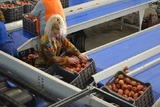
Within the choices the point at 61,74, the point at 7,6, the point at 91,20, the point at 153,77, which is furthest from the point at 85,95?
the point at 7,6

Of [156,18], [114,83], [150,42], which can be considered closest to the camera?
[114,83]

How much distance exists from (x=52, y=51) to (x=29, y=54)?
1659 mm

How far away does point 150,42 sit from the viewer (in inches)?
159

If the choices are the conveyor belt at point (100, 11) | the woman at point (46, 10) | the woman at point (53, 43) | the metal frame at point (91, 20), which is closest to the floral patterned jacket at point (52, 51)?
the woman at point (53, 43)

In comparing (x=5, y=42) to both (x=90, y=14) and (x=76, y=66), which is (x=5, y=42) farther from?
(x=90, y=14)

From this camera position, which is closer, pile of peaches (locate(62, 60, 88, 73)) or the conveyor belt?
pile of peaches (locate(62, 60, 88, 73))

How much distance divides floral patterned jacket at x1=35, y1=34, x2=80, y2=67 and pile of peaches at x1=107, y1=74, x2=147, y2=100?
2.04 feet

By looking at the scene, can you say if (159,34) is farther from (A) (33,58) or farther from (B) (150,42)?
(A) (33,58)

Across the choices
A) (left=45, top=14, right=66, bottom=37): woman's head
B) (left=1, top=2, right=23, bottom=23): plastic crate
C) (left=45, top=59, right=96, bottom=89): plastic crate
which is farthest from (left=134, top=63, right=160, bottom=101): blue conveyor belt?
(left=1, top=2, right=23, bottom=23): plastic crate

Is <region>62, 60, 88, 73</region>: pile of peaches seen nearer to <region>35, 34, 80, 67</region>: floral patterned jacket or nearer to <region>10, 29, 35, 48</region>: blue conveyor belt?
<region>35, 34, 80, 67</region>: floral patterned jacket

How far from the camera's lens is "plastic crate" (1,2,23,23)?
14.9 feet

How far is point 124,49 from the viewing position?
379 centimetres

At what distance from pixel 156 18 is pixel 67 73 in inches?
180

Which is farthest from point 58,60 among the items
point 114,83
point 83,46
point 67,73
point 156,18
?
point 156,18
